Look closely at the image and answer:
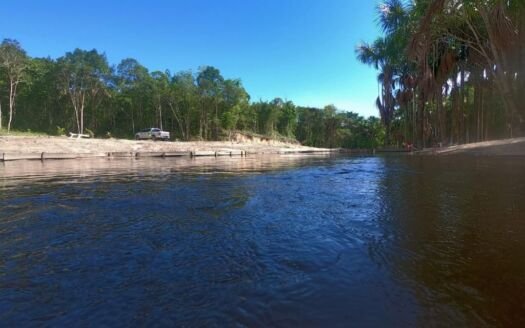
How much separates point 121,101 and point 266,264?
5915 centimetres

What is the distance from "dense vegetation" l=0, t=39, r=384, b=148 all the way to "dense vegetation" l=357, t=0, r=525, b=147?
23579 millimetres

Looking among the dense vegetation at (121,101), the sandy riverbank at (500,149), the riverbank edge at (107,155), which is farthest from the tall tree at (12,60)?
the sandy riverbank at (500,149)

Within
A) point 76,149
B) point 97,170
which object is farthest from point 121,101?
point 97,170

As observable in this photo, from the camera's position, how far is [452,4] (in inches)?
709

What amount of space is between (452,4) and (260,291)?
21.4 meters

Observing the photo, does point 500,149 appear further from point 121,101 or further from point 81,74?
point 121,101

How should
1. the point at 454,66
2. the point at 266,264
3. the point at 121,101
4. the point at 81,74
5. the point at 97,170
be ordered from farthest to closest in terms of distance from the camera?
the point at 121,101 → the point at 81,74 → the point at 454,66 → the point at 97,170 → the point at 266,264

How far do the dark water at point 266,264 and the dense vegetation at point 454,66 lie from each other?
11.1 metres

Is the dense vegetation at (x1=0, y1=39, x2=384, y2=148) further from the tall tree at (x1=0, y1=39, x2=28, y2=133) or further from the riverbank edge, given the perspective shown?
the riverbank edge

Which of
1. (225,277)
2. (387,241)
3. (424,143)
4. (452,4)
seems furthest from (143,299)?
(424,143)

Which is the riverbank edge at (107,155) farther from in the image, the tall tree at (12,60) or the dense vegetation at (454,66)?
the tall tree at (12,60)

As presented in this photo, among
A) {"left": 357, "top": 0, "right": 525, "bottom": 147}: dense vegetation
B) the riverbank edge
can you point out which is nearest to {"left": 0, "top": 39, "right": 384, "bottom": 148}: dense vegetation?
the riverbank edge

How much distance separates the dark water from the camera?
6.77ft

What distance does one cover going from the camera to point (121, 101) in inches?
2181
